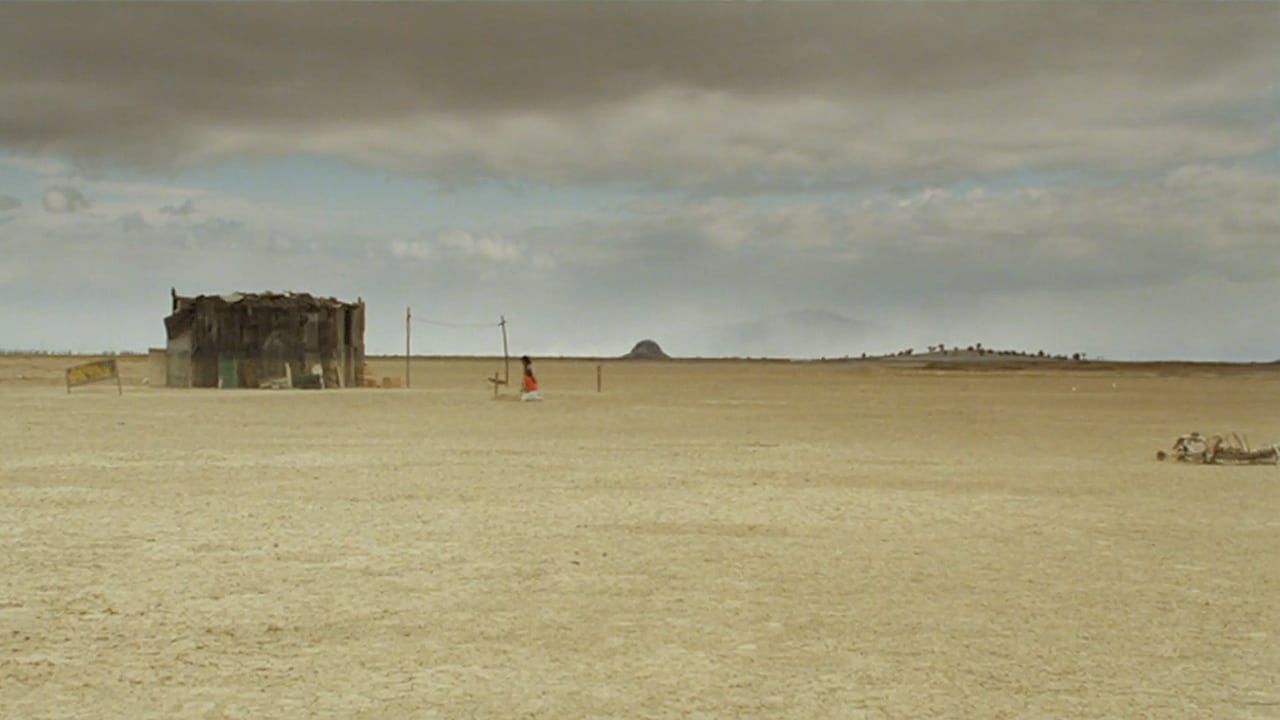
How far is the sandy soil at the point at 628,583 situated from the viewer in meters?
6.54

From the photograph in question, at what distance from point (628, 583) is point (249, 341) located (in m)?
36.1

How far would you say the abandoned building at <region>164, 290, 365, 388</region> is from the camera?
140ft

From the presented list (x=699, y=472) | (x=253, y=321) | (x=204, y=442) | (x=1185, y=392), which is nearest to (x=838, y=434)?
(x=699, y=472)

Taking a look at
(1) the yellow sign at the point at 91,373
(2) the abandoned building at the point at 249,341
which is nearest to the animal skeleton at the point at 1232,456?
(2) the abandoned building at the point at 249,341

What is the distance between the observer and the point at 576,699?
6355 millimetres

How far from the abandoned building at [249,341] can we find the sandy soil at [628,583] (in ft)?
73.0

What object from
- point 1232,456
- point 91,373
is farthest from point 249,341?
point 1232,456

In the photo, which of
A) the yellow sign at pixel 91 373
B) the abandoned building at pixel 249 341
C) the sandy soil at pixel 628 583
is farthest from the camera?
the abandoned building at pixel 249 341

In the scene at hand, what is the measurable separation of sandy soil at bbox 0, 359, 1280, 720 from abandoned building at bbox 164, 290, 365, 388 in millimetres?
22248

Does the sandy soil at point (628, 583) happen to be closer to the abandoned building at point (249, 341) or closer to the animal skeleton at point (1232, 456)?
the animal skeleton at point (1232, 456)

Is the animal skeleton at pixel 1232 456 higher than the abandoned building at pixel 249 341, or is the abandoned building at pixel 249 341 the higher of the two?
the abandoned building at pixel 249 341

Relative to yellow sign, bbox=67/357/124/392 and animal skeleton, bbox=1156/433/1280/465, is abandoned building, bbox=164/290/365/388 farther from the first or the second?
animal skeleton, bbox=1156/433/1280/465

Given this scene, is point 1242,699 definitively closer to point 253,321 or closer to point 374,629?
point 374,629

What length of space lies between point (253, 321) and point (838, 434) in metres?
25.0
